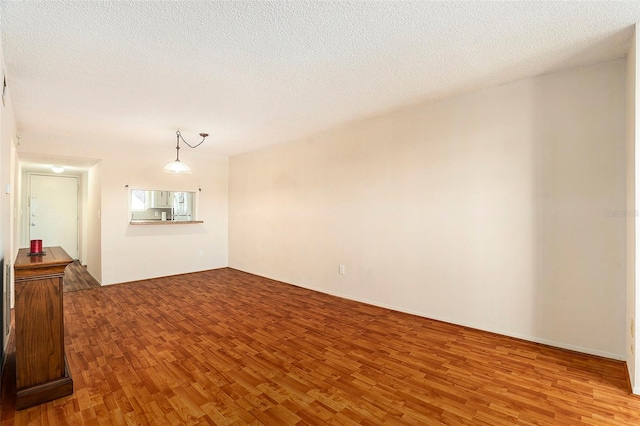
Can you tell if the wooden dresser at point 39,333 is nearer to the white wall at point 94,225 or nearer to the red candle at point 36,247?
the red candle at point 36,247

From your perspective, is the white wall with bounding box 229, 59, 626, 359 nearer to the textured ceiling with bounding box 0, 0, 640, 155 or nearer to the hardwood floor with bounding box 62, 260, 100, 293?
the textured ceiling with bounding box 0, 0, 640, 155

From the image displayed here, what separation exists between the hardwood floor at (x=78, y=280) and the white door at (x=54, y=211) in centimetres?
125

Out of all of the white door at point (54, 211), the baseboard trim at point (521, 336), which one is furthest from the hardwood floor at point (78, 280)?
the baseboard trim at point (521, 336)

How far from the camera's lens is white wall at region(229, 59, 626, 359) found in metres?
2.59

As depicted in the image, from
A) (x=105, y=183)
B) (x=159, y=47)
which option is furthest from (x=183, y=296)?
(x=159, y=47)

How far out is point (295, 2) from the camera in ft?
5.94

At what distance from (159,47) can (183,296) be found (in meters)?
3.41

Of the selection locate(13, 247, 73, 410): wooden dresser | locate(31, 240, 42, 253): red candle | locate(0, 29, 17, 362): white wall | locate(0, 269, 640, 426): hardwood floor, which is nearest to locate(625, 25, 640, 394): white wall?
locate(0, 269, 640, 426): hardwood floor

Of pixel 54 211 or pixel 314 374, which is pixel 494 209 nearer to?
pixel 314 374

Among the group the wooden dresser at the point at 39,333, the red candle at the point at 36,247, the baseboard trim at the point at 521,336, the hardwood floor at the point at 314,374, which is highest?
the red candle at the point at 36,247

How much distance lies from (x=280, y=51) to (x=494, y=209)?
249cm

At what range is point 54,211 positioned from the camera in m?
7.40

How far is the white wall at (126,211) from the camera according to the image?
5.21 m

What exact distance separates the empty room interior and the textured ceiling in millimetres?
19
